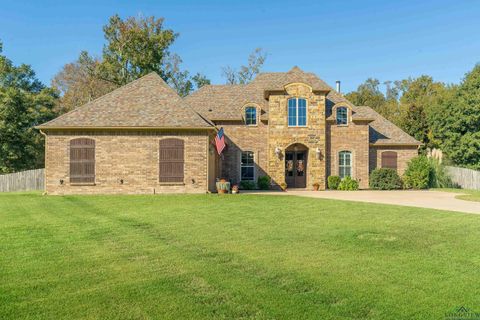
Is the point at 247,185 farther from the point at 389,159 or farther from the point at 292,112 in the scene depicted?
the point at 389,159

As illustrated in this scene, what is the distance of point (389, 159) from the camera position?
25453 mm

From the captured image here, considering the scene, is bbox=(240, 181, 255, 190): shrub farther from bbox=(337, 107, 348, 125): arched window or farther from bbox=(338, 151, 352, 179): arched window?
bbox=(337, 107, 348, 125): arched window

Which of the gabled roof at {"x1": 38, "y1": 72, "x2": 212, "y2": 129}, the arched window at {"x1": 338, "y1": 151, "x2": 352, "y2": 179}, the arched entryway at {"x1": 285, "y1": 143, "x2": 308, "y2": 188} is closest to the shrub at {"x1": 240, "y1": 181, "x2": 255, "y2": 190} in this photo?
the arched entryway at {"x1": 285, "y1": 143, "x2": 308, "y2": 188}

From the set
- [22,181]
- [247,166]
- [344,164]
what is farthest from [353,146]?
[22,181]

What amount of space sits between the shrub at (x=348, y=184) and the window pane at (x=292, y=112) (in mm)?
4700

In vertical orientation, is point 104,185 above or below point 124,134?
below

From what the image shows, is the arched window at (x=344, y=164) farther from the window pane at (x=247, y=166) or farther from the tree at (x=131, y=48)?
the tree at (x=131, y=48)

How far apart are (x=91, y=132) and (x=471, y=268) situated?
17.2m

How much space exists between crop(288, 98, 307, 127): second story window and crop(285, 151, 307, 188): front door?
80.3 inches

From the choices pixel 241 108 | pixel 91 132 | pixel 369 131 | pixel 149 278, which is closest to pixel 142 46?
pixel 241 108

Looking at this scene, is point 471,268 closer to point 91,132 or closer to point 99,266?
point 99,266

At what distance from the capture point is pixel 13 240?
7562 mm

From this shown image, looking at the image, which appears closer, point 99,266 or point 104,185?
point 99,266

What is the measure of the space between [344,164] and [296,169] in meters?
3.13
